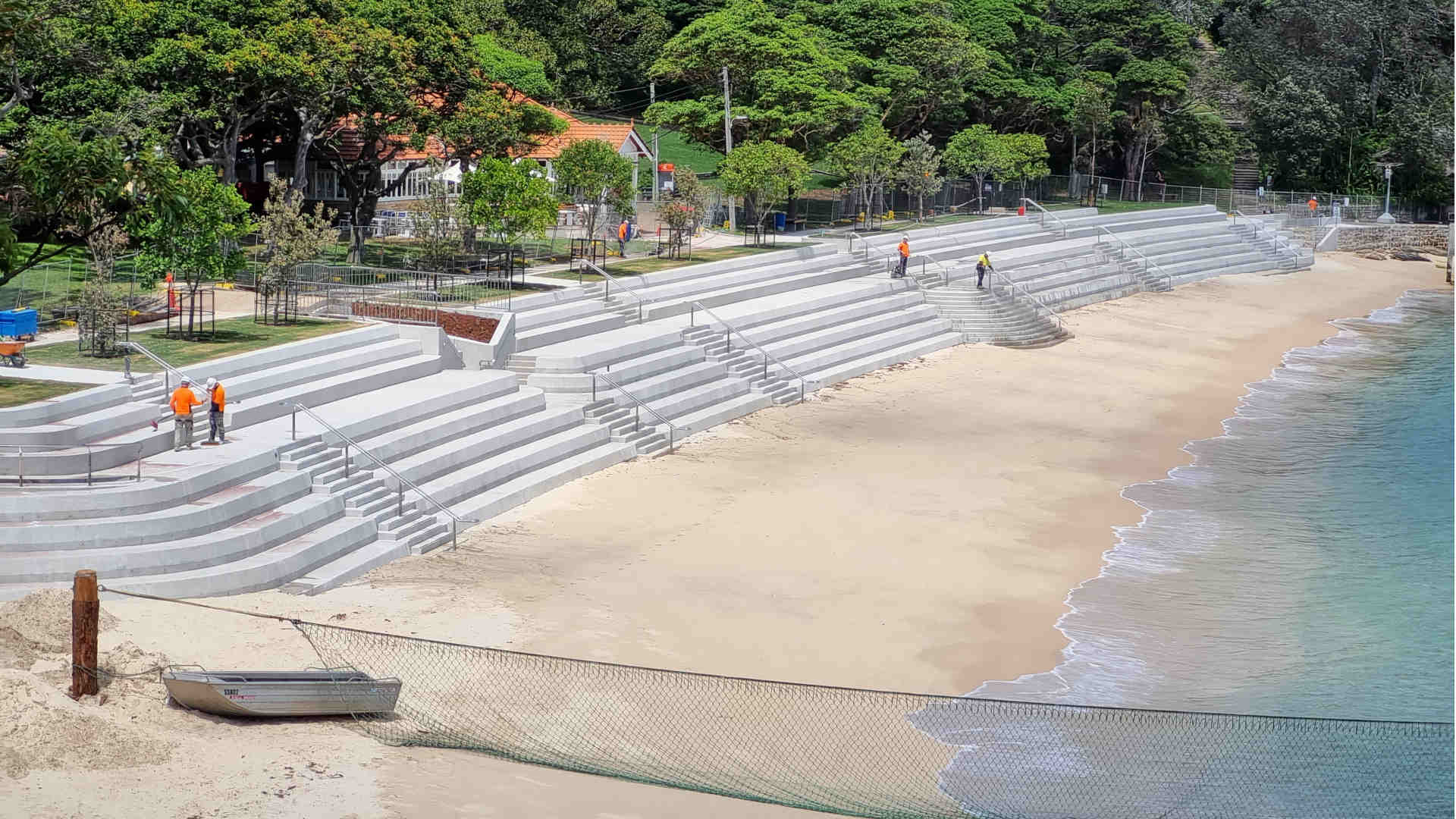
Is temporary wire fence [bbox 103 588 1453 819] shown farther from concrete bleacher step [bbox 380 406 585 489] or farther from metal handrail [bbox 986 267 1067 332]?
metal handrail [bbox 986 267 1067 332]

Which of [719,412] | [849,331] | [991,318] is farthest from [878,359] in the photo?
[719,412]

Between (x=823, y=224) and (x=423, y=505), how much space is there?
1548 inches

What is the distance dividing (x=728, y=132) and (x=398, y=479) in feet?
113

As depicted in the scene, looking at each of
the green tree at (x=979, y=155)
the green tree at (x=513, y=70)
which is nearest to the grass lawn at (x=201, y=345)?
the green tree at (x=513, y=70)

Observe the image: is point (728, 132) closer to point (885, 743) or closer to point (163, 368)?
point (163, 368)

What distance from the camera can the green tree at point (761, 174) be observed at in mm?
56625

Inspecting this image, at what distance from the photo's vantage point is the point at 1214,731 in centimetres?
2164

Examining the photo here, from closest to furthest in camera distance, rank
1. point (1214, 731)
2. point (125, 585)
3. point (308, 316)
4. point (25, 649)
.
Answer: point (25, 649)
point (1214, 731)
point (125, 585)
point (308, 316)

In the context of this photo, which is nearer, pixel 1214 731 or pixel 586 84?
pixel 1214 731

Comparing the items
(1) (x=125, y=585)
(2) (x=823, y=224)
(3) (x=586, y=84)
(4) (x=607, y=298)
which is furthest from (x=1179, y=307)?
(1) (x=125, y=585)

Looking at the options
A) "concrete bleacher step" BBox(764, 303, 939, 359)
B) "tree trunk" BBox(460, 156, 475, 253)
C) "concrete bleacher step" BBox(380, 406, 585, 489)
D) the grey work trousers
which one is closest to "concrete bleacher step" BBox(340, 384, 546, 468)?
"concrete bleacher step" BBox(380, 406, 585, 489)

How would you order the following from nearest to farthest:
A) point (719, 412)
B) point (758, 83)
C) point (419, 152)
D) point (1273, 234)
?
point (719, 412)
point (419, 152)
point (758, 83)
point (1273, 234)

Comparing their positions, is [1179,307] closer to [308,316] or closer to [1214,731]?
[308,316]

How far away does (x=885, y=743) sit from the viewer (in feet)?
69.1
